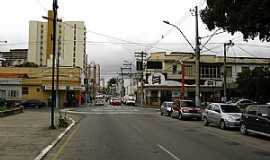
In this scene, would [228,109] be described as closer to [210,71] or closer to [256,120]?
[256,120]

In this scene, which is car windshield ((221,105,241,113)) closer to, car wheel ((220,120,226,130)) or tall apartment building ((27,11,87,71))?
car wheel ((220,120,226,130))

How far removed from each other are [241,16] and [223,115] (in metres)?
9.74

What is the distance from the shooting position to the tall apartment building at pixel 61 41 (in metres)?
66.2

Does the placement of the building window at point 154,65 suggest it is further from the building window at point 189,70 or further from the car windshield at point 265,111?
the car windshield at point 265,111

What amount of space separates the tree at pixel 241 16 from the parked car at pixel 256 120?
140 inches

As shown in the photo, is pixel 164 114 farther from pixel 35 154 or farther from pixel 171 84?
pixel 171 84

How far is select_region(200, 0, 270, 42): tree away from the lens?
63.1 feet

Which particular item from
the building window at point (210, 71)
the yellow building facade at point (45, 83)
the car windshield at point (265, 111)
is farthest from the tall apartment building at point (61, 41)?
the car windshield at point (265, 111)

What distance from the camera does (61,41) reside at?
6844cm

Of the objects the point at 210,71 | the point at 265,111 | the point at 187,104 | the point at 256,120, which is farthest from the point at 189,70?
the point at 265,111

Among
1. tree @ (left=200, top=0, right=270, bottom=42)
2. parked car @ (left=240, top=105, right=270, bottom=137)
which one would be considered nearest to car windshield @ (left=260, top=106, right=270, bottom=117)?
parked car @ (left=240, top=105, right=270, bottom=137)

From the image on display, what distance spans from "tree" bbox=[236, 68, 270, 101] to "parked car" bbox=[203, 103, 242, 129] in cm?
3195

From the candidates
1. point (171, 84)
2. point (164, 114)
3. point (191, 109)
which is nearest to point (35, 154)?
point (191, 109)

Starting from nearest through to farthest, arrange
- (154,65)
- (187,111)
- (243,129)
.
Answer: (243,129), (187,111), (154,65)
